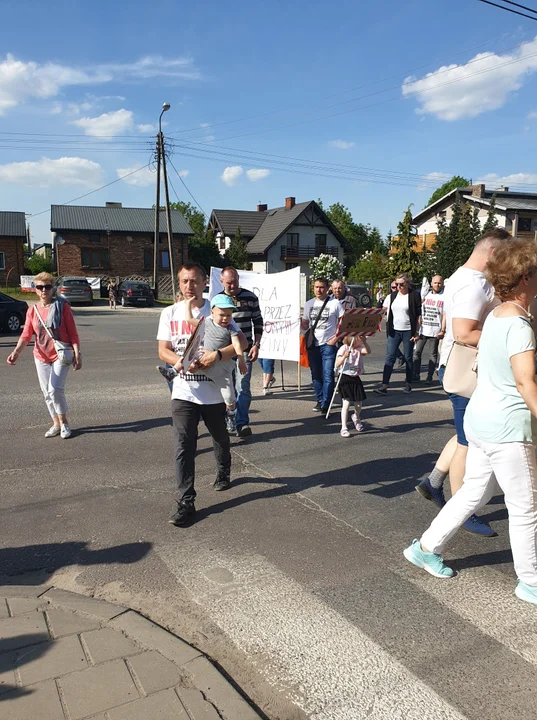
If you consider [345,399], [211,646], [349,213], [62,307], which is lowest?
[211,646]

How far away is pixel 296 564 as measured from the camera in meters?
3.91

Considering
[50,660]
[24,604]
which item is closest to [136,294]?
[24,604]

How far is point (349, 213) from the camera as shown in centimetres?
9650

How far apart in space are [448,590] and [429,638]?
55cm

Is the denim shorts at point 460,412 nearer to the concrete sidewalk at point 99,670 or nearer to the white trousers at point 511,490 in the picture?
the white trousers at point 511,490

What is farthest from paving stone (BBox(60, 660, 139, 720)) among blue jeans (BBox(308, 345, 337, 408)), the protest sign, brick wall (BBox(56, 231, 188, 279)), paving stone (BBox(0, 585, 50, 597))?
brick wall (BBox(56, 231, 188, 279))

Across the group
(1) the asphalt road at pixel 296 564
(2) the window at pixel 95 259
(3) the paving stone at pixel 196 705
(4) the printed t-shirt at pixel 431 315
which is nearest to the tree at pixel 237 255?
(2) the window at pixel 95 259

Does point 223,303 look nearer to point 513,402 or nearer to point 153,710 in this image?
point 513,402

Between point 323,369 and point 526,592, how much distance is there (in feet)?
17.6

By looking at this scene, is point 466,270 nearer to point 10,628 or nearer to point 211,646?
point 211,646

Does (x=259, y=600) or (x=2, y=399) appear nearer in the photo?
(x=259, y=600)

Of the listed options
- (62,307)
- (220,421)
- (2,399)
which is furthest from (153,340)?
Answer: (220,421)

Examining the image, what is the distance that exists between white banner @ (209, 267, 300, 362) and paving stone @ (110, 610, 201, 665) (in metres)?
6.47

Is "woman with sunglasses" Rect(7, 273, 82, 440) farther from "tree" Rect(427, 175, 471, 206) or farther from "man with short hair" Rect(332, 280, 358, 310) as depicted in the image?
"tree" Rect(427, 175, 471, 206)
